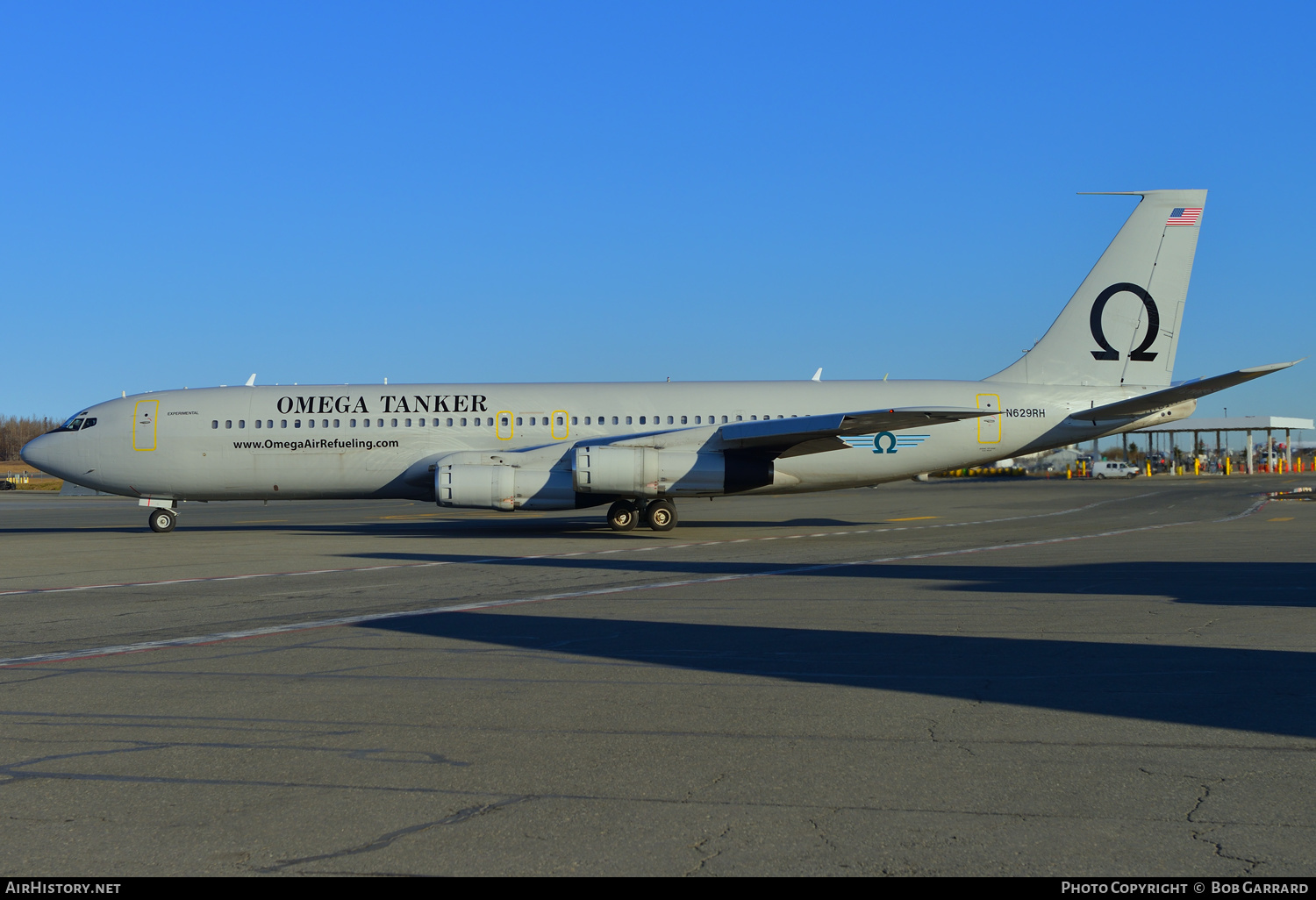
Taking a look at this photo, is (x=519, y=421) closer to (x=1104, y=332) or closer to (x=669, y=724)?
(x=1104, y=332)

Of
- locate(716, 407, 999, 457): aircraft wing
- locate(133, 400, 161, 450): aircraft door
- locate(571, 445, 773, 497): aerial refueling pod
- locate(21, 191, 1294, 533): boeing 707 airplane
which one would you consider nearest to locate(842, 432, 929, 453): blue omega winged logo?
locate(21, 191, 1294, 533): boeing 707 airplane

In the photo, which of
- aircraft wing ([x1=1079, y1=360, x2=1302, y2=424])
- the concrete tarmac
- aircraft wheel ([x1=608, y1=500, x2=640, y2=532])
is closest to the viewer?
the concrete tarmac

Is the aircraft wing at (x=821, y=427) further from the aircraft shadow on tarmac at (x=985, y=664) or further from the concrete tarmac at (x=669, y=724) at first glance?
the aircraft shadow on tarmac at (x=985, y=664)

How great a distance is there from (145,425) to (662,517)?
1339cm

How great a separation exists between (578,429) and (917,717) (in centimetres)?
2023

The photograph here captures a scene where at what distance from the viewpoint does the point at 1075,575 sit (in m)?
→ 14.5

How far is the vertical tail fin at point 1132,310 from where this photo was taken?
86.7 ft

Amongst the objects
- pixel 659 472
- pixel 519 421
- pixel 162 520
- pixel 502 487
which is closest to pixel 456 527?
pixel 519 421

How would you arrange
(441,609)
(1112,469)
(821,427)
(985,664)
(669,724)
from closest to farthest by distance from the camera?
(669,724) → (985,664) → (441,609) → (821,427) → (1112,469)

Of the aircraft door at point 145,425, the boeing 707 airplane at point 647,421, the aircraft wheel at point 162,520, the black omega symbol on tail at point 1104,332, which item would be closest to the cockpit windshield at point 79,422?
the boeing 707 airplane at point 647,421

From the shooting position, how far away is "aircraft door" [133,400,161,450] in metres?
26.7

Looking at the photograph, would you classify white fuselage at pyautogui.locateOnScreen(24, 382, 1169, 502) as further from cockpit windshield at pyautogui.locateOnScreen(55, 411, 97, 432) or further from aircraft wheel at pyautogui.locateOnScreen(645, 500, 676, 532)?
aircraft wheel at pyautogui.locateOnScreen(645, 500, 676, 532)

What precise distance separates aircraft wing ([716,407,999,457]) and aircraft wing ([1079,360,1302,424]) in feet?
9.48

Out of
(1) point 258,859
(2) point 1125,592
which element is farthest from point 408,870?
(2) point 1125,592
